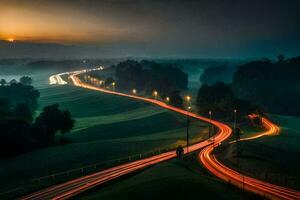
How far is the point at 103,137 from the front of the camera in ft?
348

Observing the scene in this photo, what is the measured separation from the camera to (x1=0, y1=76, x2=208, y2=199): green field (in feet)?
219

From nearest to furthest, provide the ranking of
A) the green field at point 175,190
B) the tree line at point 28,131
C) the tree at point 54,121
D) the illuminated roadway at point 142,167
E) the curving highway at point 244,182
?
the green field at point 175,190 → the curving highway at point 244,182 → the illuminated roadway at point 142,167 → the tree line at point 28,131 → the tree at point 54,121

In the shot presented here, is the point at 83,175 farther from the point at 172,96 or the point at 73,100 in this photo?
the point at 73,100

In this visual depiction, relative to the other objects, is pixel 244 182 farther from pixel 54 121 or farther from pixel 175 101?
pixel 175 101

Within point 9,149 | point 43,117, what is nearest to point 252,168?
point 9,149

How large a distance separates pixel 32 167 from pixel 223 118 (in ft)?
228

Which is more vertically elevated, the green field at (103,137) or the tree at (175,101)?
the tree at (175,101)

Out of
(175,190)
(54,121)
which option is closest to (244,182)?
(175,190)

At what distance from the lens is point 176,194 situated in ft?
132

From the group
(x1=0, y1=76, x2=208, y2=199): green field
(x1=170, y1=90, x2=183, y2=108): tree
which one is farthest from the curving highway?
(x1=170, y1=90, x2=183, y2=108): tree

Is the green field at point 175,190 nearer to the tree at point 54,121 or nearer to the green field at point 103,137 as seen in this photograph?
the green field at point 103,137

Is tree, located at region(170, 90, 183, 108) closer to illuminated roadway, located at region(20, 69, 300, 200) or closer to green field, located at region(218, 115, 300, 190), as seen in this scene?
green field, located at region(218, 115, 300, 190)

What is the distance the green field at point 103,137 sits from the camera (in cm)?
6681

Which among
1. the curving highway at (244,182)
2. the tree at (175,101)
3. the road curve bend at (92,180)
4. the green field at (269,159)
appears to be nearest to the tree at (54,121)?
the road curve bend at (92,180)
